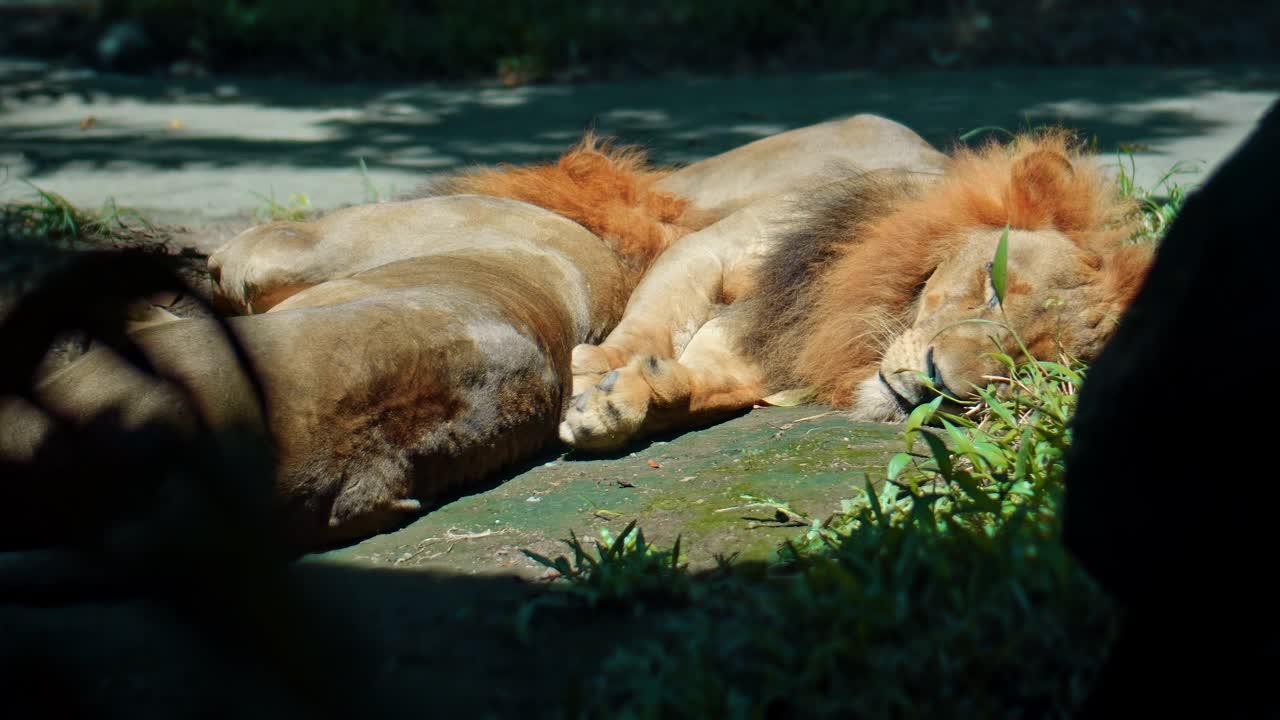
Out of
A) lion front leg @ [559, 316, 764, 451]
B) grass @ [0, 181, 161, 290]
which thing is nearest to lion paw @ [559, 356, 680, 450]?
lion front leg @ [559, 316, 764, 451]

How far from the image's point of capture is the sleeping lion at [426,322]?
2428 mm

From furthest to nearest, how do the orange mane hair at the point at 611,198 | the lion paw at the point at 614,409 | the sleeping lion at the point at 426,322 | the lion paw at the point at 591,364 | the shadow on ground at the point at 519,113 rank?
the shadow on ground at the point at 519,113 < the orange mane hair at the point at 611,198 < the lion paw at the point at 591,364 < the lion paw at the point at 614,409 < the sleeping lion at the point at 426,322

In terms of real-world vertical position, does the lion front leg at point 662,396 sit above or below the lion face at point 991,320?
below

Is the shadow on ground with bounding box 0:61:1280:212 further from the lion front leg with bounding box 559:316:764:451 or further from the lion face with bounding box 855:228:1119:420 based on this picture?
the lion face with bounding box 855:228:1119:420

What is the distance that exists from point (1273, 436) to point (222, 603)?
3.80ft

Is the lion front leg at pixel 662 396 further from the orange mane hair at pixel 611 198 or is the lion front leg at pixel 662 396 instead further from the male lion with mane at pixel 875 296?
the orange mane hair at pixel 611 198

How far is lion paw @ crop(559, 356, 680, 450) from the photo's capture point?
124 inches

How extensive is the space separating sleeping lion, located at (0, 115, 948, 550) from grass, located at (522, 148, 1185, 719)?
62 cm

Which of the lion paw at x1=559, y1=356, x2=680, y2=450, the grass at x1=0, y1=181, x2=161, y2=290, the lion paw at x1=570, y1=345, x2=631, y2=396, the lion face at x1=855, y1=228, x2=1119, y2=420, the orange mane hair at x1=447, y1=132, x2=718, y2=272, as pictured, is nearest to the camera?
the grass at x1=0, y1=181, x2=161, y2=290

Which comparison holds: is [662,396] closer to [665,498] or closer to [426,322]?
[665,498]

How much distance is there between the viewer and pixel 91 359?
2.42 m

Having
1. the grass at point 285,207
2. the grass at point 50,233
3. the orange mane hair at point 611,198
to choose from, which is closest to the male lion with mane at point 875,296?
the orange mane hair at point 611,198

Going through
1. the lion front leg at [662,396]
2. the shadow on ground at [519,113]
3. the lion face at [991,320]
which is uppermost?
the lion face at [991,320]

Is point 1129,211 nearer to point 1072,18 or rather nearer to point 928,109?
point 928,109
